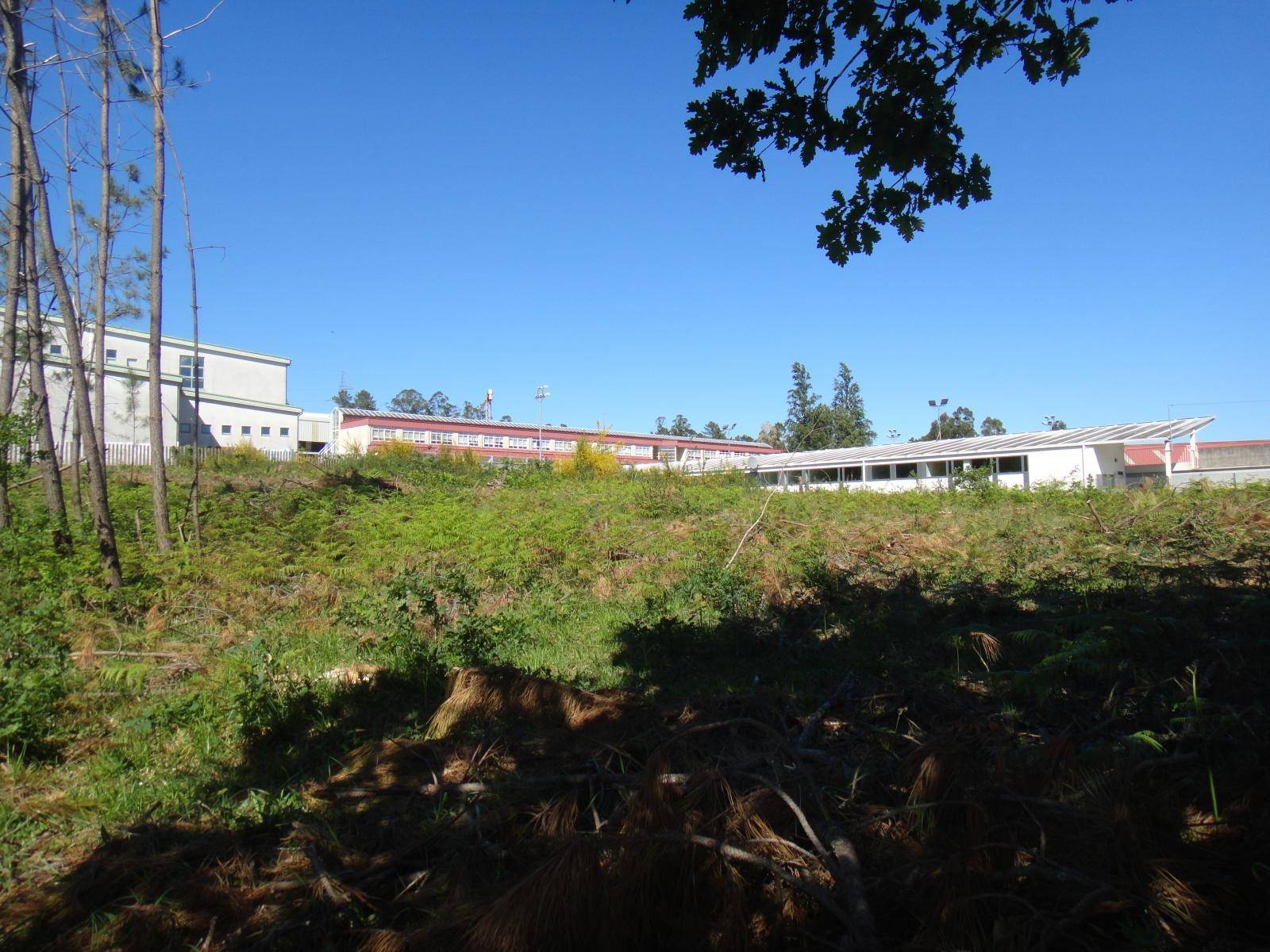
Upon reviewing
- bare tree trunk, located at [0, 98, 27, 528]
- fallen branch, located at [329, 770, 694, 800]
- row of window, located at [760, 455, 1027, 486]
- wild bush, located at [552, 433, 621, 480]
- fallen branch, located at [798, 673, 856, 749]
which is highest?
bare tree trunk, located at [0, 98, 27, 528]

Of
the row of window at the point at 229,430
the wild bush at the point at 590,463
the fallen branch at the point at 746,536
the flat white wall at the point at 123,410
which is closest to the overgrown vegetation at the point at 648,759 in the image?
the fallen branch at the point at 746,536

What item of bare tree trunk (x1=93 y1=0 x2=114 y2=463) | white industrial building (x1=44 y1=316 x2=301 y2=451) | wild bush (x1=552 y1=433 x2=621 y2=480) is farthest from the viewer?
white industrial building (x1=44 y1=316 x2=301 y2=451)

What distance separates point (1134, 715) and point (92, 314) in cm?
2137

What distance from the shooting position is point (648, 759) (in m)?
3.10

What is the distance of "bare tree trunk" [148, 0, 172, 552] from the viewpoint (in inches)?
444

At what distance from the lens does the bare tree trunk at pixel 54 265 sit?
8516 millimetres

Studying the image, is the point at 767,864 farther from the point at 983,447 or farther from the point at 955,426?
the point at 955,426

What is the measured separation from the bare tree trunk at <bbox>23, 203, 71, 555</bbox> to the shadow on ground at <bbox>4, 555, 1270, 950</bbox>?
7.01 m

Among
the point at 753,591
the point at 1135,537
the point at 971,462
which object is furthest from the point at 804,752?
the point at 971,462

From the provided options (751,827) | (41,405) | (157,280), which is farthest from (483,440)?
(751,827)

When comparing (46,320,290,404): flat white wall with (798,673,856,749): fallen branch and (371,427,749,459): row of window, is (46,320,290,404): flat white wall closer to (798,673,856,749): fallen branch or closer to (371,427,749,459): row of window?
(371,427,749,459): row of window

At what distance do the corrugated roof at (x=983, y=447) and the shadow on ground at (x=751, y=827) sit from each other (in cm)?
1869

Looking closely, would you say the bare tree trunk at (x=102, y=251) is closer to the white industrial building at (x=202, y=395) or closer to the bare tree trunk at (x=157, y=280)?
the bare tree trunk at (x=157, y=280)

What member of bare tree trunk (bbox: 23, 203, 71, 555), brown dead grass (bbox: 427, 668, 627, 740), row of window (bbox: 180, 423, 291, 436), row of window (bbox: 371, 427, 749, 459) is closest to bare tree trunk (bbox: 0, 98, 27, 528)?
bare tree trunk (bbox: 23, 203, 71, 555)
